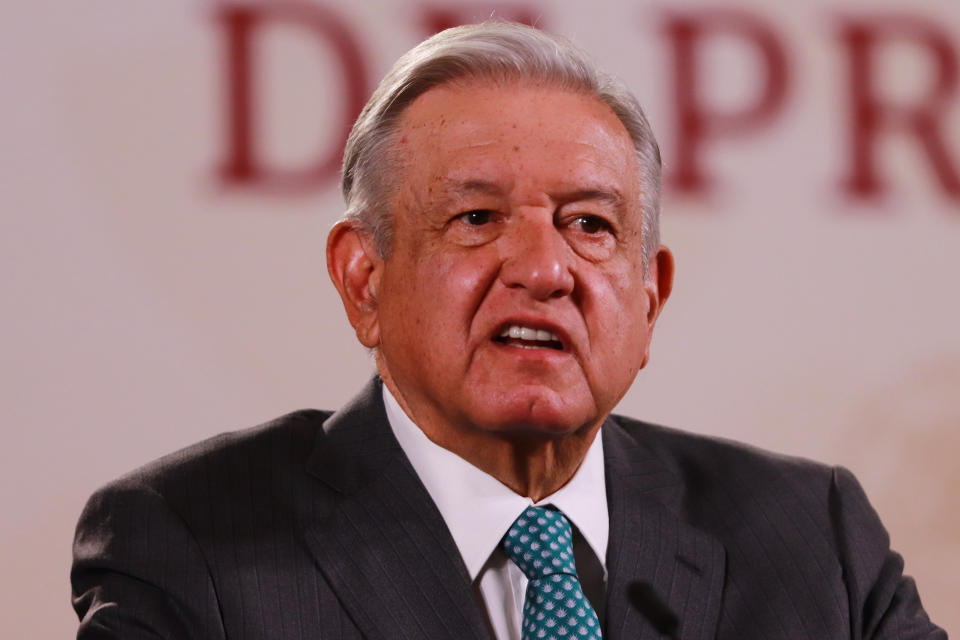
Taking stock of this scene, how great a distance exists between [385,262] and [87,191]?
3.67 feet

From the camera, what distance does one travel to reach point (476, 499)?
5.33 ft

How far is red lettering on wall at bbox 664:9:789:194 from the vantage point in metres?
2.89

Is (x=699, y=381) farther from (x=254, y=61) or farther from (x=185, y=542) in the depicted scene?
(x=185, y=542)

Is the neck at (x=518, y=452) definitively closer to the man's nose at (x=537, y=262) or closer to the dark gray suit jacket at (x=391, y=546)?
the dark gray suit jacket at (x=391, y=546)

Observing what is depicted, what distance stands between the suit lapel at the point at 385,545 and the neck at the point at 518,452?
7 centimetres

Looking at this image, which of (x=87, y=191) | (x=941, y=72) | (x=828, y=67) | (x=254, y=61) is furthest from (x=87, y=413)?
(x=941, y=72)

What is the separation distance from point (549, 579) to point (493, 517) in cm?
12

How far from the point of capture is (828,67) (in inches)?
119

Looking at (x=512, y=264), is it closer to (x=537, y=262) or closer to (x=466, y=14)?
(x=537, y=262)

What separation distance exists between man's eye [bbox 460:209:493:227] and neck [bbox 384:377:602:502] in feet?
0.87

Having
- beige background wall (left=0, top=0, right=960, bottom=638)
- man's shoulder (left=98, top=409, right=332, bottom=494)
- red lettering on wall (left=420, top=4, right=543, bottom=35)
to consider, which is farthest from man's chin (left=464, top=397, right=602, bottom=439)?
red lettering on wall (left=420, top=4, right=543, bottom=35)

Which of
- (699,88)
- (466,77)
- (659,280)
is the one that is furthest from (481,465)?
(699,88)

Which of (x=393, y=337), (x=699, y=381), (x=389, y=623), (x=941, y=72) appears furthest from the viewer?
(x=941, y=72)

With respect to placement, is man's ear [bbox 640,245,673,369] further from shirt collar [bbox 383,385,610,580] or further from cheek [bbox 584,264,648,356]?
shirt collar [bbox 383,385,610,580]
